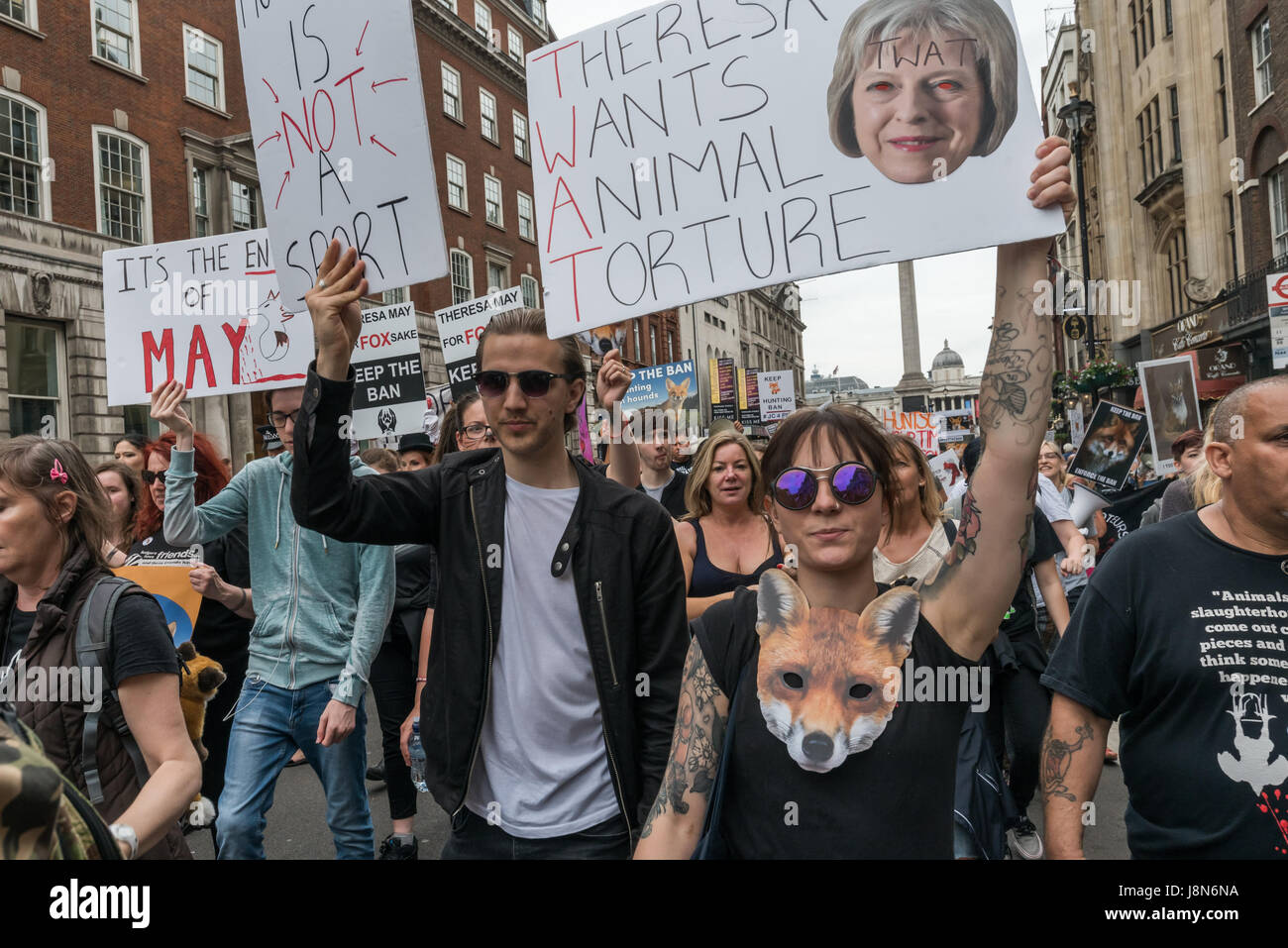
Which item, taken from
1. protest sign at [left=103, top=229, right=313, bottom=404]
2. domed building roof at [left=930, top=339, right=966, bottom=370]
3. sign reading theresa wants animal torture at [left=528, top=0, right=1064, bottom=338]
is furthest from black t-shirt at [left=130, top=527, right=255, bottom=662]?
domed building roof at [left=930, top=339, right=966, bottom=370]

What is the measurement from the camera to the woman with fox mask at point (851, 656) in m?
1.79

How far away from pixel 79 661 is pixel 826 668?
1765 mm

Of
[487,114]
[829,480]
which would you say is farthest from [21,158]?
[829,480]

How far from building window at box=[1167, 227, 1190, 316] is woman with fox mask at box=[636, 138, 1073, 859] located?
32.5 meters

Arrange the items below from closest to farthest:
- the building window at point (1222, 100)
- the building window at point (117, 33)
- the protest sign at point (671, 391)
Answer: the protest sign at point (671, 391), the building window at point (117, 33), the building window at point (1222, 100)

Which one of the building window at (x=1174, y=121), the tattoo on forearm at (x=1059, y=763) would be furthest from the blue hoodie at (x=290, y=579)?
the building window at (x=1174, y=121)

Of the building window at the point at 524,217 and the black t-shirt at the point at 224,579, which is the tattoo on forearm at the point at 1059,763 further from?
the building window at the point at 524,217

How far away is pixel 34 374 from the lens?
17.3m

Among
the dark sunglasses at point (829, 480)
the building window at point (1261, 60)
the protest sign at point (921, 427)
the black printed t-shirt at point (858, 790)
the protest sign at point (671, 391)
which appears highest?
the building window at point (1261, 60)

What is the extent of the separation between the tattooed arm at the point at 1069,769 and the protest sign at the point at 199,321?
3424 mm

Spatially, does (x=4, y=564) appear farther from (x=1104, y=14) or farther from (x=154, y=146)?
(x=1104, y=14)

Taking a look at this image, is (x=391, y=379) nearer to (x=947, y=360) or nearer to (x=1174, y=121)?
(x=1174, y=121)

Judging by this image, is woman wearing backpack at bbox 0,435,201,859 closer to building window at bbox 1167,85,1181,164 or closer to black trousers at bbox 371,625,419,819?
black trousers at bbox 371,625,419,819

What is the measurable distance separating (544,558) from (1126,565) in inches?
54.9
